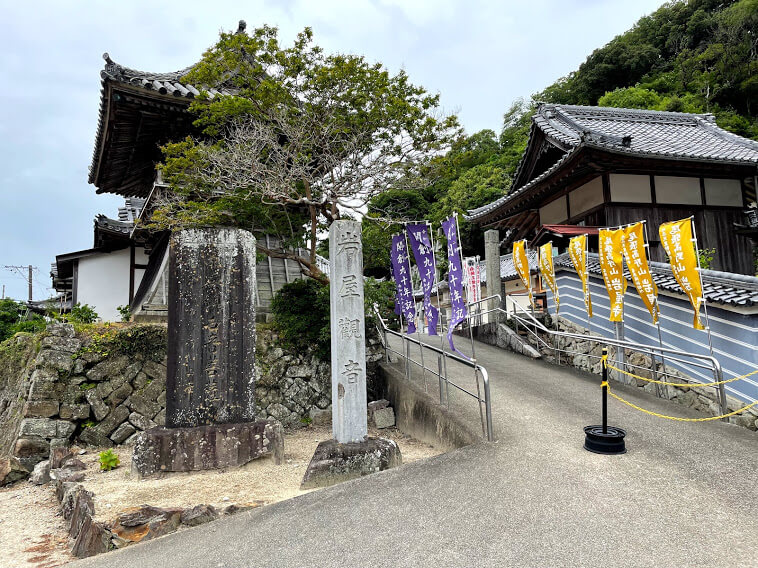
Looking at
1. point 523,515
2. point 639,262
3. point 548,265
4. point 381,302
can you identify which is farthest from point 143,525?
point 548,265

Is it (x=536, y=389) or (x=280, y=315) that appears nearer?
(x=536, y=389)

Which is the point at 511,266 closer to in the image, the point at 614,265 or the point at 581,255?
the point at 581,255

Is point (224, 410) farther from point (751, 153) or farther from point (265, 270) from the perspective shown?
point (751, 153)

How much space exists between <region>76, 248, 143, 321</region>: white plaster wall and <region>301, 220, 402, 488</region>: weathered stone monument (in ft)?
41.9

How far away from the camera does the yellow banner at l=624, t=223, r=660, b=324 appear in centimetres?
820

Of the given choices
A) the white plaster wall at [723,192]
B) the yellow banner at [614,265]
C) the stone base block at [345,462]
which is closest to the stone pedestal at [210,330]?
the stone base block at [345,462]

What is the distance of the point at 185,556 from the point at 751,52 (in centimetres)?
4370

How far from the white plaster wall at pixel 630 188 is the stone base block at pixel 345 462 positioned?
961 centimetres

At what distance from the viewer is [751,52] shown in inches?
1296

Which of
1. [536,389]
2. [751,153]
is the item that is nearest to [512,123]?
[751,153]

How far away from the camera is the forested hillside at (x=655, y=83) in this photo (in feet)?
101

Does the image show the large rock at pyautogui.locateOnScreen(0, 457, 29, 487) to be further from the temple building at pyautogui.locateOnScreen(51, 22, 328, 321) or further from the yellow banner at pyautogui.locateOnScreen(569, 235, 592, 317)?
the yellow banner at pyautogui.locateOnScreen(569, 235, 592, 317)

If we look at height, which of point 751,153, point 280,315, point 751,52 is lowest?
point 280,315

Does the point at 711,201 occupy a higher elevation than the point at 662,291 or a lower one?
higher
